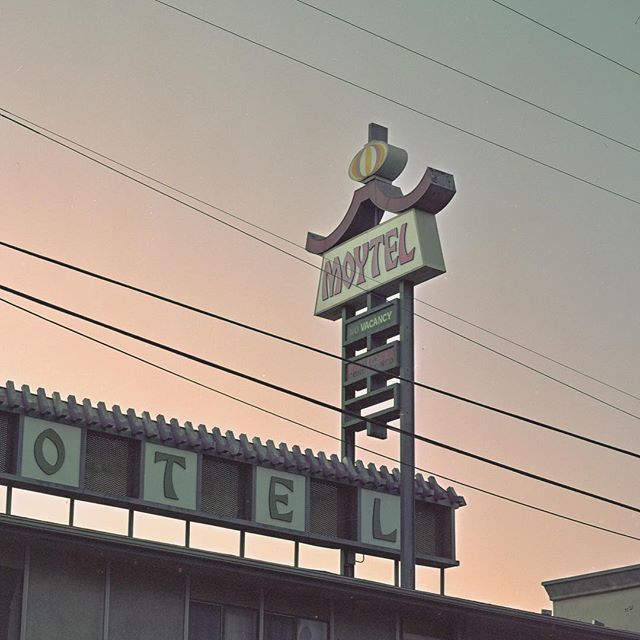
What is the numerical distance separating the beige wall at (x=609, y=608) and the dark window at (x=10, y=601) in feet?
87.7

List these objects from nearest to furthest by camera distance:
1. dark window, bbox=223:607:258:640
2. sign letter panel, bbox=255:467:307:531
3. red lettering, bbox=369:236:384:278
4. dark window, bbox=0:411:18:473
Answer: dark window, bbox=223:607:258:640 < dark window, bbox=0:411:18:473 < sign letter panel, bbox=255:467:307:531 < red lettering, bbox=369:236:384:278

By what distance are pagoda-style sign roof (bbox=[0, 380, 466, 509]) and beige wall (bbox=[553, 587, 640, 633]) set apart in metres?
10.8

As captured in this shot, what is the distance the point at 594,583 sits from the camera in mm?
48188

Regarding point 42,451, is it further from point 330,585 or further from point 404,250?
point 404,250

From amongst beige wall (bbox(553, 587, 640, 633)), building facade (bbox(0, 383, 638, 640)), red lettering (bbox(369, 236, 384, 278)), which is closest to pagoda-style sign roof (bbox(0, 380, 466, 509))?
building facade (bbox(0, 383, 638, 640))

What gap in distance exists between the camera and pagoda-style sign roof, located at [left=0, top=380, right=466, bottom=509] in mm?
31938

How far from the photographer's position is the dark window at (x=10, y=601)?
23.7 metres

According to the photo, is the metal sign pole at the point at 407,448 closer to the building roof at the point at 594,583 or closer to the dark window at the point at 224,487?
the dark window at the point at 224,487

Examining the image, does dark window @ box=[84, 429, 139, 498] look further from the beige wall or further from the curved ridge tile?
the beige wall

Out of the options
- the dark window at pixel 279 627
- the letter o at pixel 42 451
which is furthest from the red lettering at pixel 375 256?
the dark window at pixel 279 627

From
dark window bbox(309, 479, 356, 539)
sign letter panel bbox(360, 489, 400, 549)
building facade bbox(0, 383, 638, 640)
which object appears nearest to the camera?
building facade bbox(0, 383, 638, 640)

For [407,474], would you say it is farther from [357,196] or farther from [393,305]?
[357,196]

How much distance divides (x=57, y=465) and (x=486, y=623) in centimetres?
936

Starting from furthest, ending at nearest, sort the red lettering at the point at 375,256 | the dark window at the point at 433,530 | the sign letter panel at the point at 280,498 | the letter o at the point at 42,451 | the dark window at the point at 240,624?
the red lettering at the point at 375,256, the dark window at the point at 433,530, the sign letter panel at the point at 280,498, the letter o at the point at 42,451, the dark window at the point at 240,624
